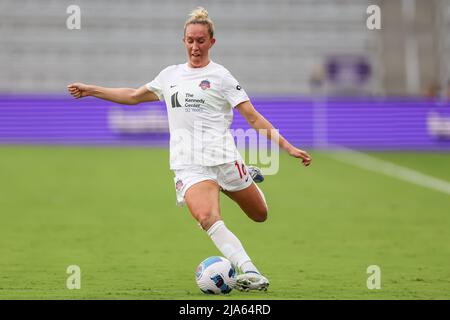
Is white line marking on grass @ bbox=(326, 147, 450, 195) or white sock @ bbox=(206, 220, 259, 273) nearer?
white sock @ bbox=(206, 220, 259, 273)

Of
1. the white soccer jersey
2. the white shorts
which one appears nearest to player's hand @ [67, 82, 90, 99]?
the white soccer jersey

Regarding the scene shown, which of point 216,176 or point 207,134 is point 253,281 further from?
point 207,134

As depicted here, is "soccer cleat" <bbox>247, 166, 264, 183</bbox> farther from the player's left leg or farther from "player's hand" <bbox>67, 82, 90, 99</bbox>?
"player's hand" <bbox>67, 82, 90, 99</bbox>

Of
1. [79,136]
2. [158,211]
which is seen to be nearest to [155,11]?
[79,136]

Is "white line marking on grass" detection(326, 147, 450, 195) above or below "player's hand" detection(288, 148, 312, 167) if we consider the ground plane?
below

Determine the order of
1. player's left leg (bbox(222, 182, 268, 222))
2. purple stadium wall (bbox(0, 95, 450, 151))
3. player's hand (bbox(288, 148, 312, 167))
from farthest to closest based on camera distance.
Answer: purple stadium wall (bbox(0, 95, 450, 151)) < player's left leg (bbox(222, 182, 268, 222)) < player's hand (bbox(288, 148, 312, 167))

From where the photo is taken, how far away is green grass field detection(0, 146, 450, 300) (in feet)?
29.6

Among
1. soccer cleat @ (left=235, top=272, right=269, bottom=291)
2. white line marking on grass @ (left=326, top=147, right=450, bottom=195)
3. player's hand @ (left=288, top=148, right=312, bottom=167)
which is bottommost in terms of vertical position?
white line marking on grass @ (left=326, top=147, right=450, bottom=195)

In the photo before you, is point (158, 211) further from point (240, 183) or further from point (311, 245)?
point (240, 183)

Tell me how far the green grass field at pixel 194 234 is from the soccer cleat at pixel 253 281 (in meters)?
0.08

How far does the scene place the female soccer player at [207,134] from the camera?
28.1ft

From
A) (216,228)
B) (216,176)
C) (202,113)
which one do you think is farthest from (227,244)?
(202,113)

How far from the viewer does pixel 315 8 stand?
34344mm
